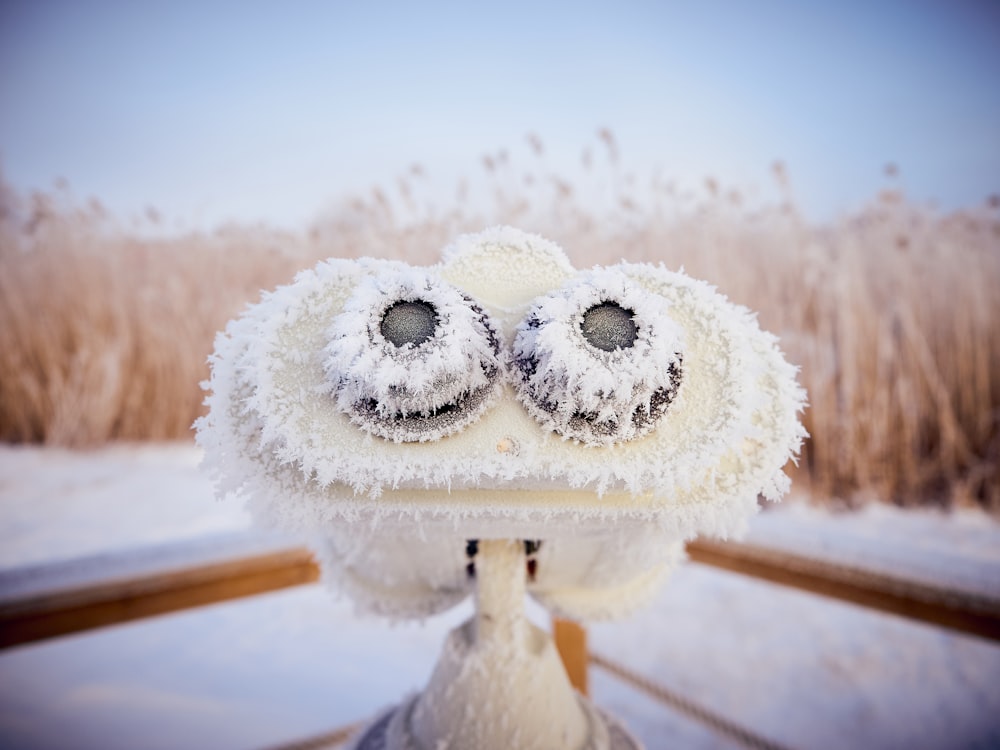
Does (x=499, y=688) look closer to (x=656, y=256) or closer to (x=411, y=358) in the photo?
(x=411, y=358)

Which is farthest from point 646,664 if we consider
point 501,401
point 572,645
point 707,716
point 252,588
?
point 501,401

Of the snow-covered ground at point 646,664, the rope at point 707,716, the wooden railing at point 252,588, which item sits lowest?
the snow-covered ground at point 646,664

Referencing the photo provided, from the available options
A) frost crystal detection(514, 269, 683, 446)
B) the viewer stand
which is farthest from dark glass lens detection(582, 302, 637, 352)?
the viewer stand

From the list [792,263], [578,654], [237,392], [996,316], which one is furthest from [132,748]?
[996,316]

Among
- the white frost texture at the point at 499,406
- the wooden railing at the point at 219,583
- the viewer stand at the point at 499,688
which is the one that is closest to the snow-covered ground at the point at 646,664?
the wooden railing at the point at 219,583

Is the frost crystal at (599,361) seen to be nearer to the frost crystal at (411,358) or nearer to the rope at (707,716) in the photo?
the frost crystal at (411,358)
